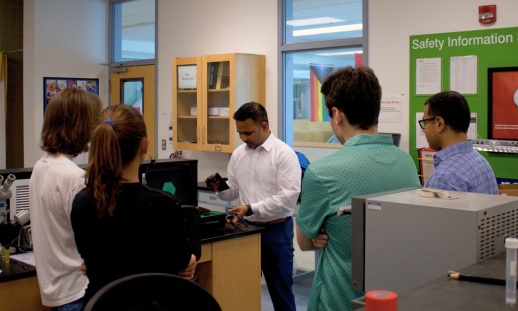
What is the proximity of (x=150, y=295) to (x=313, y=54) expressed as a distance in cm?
408

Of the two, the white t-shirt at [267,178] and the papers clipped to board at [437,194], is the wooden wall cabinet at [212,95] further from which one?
the papers clipped to board at [437,194]

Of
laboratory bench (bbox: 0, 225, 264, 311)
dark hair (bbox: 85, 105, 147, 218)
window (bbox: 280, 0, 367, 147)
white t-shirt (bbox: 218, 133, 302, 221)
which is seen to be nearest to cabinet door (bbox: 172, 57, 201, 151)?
window (bbox: 280, 0, 367, 147)

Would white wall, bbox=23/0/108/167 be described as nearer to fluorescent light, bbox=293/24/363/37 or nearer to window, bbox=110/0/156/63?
window, bbox=110/0/156/63

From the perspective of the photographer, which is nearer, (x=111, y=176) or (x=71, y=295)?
(x=111, y=176)

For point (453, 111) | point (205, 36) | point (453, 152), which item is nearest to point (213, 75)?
point (205, 36)

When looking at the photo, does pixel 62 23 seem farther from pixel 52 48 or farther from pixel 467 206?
pixel 467 206

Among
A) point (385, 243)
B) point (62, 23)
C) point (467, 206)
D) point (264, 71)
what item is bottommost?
point (385, 243)

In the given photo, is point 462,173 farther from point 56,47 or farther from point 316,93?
point 56,47

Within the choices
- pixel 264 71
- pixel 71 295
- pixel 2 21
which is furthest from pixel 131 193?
pixel 2 21

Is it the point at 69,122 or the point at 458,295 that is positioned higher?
the point at 69,122

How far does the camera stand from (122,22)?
273 inches

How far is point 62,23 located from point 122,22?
67 centimetres

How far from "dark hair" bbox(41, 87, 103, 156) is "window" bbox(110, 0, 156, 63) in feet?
14.1

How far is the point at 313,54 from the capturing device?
5.01 metres
